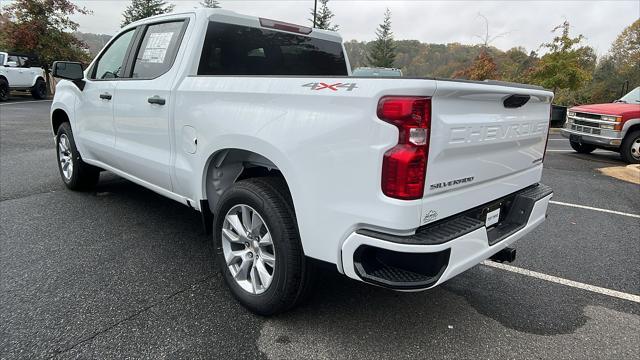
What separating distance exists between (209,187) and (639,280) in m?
3.56

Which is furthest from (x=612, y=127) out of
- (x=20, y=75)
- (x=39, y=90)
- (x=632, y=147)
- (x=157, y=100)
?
(x=39, y=90)

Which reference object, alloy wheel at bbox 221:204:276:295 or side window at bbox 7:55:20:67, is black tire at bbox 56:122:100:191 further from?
side window at bbox 7:55:20:67

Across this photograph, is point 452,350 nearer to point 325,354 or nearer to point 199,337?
point 325,354

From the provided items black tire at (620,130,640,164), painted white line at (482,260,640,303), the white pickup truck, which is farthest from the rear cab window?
black tire at (620,130,640,164)

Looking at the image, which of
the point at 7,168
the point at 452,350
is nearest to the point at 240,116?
the point at 452,350

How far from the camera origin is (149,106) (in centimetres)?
342

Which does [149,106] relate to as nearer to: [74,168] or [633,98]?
[74,168]

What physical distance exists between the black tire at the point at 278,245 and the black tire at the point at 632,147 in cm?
1005

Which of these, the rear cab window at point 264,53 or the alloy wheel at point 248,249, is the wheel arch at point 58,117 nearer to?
the rear cab window at point 264,53

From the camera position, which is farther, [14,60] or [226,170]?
[14,60]

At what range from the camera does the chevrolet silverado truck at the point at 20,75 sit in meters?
17.5

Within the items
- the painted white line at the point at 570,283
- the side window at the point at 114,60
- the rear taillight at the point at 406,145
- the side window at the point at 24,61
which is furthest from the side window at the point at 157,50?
the side window at the point at 24,61

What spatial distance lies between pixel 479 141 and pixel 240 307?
71.1 inches

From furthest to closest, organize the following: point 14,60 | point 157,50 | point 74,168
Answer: point 14,60
point 74,168
point 157,50
